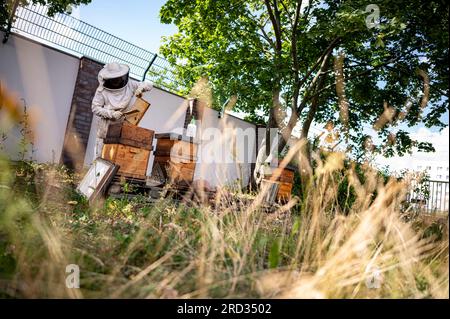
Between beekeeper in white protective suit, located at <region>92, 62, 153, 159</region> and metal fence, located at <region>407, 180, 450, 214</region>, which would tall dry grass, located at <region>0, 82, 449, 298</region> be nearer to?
metal fence, located at <region>407, 180, 450, 214</region>

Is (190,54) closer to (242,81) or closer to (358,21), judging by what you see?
(242,81)

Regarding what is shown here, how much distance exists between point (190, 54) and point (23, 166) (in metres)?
7.86

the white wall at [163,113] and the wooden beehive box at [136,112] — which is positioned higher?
the white wall at [163,113]

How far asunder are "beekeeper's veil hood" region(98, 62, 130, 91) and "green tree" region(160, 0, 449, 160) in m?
3.35

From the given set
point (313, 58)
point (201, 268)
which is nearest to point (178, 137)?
point (201, 268)

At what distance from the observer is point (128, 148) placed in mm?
4242

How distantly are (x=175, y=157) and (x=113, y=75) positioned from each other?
56.2 inches

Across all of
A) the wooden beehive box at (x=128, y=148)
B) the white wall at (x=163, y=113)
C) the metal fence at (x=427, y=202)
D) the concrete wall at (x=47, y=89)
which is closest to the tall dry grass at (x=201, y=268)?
the metal fence at (x=427, y=202)

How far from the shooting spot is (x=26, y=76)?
6.61m

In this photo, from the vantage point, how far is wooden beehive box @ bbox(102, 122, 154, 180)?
164 inches

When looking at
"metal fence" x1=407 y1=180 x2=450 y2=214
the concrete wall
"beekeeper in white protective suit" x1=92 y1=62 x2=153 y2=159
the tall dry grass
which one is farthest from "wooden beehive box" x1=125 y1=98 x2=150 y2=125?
"metal fence" x1=407 y1=180 x2=450 y2=214

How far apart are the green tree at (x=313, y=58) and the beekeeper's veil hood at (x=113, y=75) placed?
11.0 ft

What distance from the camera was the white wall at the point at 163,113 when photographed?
28.9 ft

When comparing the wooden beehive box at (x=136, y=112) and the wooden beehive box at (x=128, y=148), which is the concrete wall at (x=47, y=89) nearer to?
the wooden beehive box at (x=136, y=112)
